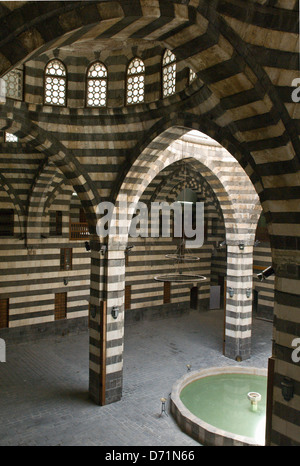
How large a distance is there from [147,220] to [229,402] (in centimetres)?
888

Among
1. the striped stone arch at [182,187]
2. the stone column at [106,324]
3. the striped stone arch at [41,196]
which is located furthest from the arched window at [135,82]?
the striped stone arch at [182,187]

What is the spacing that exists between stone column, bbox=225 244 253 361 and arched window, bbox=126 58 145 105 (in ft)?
19.8

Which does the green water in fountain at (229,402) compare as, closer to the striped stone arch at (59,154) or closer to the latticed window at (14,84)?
the striped stone arch at (59,154)

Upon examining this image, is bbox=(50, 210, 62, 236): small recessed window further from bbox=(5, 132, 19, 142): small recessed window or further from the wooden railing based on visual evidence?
bbox=(5, 132, 19, 142): small recessed window

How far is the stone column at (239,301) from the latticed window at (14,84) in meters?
7.94

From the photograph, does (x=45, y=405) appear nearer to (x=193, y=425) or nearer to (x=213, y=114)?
(x=193, y=425)

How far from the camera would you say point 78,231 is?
15664 mm

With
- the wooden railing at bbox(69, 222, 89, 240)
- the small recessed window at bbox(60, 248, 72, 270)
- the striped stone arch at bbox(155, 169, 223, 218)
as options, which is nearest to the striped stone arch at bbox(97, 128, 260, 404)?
the striped stone arch at bbox(155, 169, 223, 218)

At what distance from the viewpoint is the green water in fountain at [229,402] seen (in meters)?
8.92

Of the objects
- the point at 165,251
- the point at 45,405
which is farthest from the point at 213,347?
the point at 45,405

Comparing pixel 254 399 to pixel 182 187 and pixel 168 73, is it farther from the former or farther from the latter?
pixel 182 187

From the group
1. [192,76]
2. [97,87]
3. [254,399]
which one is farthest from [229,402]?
[97,87]

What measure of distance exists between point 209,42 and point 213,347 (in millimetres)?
11759

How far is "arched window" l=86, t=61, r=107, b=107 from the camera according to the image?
9852 mm
